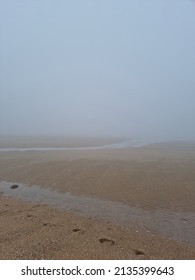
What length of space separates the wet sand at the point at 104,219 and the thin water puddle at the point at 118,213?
0.04 meters

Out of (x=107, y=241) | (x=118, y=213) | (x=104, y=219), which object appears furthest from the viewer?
(x=118, y=213)

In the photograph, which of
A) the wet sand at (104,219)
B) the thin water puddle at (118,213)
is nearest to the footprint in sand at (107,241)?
the wet sand at (104,219)

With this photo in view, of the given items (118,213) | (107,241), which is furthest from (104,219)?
(107,241)

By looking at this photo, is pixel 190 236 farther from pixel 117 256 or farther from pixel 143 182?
pixel 143 182

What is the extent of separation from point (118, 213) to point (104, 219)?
1.10m

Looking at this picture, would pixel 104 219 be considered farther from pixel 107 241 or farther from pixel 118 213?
pixel 107 241

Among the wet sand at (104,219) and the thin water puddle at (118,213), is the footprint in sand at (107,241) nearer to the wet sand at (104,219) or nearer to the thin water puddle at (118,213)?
the wet sand at (104,219)

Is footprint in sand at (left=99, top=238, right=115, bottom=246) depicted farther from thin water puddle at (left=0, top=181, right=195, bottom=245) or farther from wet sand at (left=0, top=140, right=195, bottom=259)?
thin water puddle at (left=0, top=181, right=195, bottom=245)

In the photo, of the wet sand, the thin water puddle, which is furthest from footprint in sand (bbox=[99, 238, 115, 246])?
the thin water puddle

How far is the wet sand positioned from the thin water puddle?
35mm

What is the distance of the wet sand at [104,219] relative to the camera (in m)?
7.54

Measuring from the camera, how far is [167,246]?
8.19m

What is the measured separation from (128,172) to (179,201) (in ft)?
23.9

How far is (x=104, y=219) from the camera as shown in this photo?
1082cm
